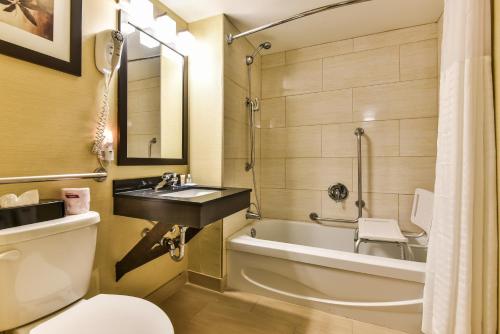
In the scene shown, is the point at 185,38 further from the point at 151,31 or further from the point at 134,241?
the point at 134,241

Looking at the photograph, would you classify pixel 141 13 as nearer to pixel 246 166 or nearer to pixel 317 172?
pixel 246 166

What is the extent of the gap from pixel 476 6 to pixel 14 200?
6.42ft

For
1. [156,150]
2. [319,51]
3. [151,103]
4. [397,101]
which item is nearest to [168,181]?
[156,150]

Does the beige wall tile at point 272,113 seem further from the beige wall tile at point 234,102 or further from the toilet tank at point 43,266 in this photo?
the toilet tank at point 43,266

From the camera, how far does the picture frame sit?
3.37 ft

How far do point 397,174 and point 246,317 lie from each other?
1699 millimetres

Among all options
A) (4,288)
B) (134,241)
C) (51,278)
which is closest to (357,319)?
(134,241)

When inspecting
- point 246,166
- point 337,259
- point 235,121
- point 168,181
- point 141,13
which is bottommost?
point 337,259

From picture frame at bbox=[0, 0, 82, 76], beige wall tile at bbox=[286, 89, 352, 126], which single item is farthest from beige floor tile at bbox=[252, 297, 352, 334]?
picture frame at bbox=[0, 0, 82, 76]

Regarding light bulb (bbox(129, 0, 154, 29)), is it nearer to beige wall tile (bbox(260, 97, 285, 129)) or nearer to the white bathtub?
beige wall tile (bbox(260, 97, 285, 129))

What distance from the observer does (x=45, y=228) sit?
0.95m

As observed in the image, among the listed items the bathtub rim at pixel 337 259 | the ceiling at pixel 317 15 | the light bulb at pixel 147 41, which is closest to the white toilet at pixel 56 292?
the bathtub rim at pixel 337 259

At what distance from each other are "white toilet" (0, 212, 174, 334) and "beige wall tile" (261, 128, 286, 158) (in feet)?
6.08

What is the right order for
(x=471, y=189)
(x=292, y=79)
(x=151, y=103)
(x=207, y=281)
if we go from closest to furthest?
(x=471, y=189)
(x=151, y=103)
(x=207, y=281)
(x=292, y=79)
